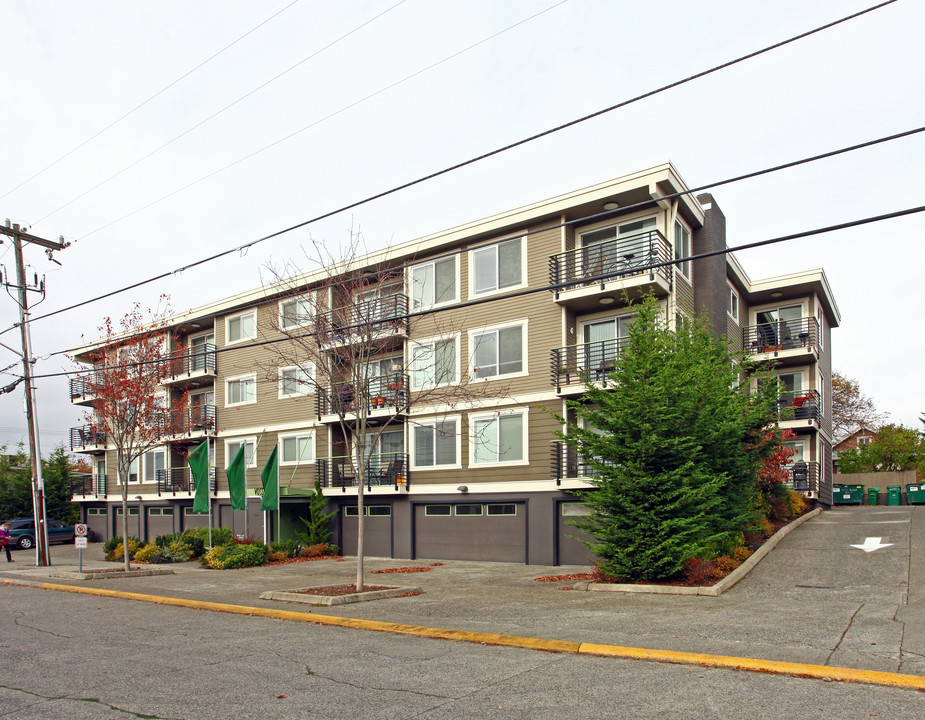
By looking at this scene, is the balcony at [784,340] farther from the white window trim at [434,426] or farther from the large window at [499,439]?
the white window trim at [434,426]

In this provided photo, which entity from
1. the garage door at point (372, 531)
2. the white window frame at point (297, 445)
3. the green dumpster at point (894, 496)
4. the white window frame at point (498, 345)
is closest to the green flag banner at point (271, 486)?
the garage door at point (372, 531)

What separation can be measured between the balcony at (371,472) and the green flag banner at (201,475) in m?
4.20

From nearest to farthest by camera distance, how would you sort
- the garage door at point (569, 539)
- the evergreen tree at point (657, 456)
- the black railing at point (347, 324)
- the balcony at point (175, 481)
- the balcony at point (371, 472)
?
the evergreen tree at point (657, 456), the black railing at point (347, 324), the garage door at point (569, 539), the balcony at point (371, 472), the balcony at point (175, 481)

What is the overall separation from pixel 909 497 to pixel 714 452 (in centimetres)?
2494

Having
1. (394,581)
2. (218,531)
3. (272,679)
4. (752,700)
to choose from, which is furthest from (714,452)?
(218,531)

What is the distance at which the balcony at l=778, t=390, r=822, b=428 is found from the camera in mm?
30734

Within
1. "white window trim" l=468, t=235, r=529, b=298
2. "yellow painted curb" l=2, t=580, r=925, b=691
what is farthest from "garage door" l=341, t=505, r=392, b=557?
"yellow painted curb" l=2, t=580, r=925, b=691

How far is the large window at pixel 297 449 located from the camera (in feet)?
101

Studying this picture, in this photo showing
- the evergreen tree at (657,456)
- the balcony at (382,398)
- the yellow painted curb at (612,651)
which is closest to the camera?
the yellow painted curb at (612,651)

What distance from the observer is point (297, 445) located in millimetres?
31125

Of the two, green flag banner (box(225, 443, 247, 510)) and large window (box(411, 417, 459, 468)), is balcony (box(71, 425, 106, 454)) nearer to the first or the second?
green flag banner (box(225, 443, 247, 510))

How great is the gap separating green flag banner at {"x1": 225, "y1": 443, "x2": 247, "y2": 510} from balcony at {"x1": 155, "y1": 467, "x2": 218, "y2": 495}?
8753mm

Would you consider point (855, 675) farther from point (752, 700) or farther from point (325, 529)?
point (325, 529)

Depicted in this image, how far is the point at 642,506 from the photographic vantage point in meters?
15.8
